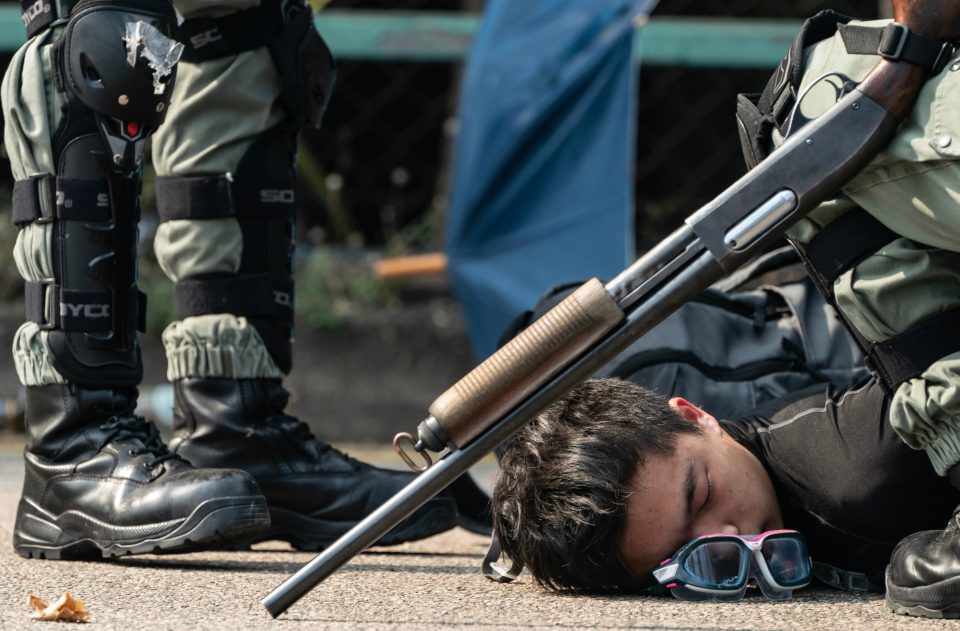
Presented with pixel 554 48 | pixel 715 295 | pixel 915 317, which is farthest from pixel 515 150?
pixel 915 317

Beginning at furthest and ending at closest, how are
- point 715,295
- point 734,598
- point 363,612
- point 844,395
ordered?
point 715,295 → point 844,395 → point 734,598 → point 363,612

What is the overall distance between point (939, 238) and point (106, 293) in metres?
1.03

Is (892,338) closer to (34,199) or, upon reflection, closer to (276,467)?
(276,467)

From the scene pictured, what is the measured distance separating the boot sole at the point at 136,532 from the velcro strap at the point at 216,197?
0.46 metres

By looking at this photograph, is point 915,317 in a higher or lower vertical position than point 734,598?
higher

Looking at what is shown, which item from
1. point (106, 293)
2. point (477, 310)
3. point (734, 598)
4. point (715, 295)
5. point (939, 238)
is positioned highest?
point (939, 238)

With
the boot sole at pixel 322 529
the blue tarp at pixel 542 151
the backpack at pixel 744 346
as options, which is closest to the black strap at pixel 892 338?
the backpack at pixel 744 346

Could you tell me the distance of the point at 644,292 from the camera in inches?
52.0

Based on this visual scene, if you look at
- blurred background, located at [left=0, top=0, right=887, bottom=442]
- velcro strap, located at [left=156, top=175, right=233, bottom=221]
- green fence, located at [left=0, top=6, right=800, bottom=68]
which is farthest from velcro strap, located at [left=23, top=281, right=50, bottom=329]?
green fence, located at [left=0, top=6, right=800, bottom=68]

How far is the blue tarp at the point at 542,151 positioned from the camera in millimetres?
3795

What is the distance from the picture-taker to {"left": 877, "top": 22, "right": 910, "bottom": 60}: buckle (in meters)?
1.34

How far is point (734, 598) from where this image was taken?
1.57m

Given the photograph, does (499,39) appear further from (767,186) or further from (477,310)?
(767,186)

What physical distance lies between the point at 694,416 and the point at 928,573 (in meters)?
0.41
